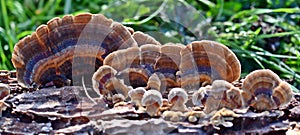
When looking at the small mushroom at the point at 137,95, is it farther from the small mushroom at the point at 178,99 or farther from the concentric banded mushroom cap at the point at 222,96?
the concentric banded mushroom cap at the point at 222,96

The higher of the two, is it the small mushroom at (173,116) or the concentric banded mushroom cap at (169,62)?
the concentric banded mushroom cap at (169,62)

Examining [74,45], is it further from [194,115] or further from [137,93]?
[194,115]

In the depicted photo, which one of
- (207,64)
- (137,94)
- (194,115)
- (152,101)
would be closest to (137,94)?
(137,94)

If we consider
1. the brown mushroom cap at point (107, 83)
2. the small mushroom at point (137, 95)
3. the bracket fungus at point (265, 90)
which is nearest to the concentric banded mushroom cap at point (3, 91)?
the brown mushroom cap at point (107, 83)

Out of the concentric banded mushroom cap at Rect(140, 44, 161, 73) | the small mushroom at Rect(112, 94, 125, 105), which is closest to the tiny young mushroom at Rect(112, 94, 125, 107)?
the small mushroom at Rect(112, 94, 125, 105)

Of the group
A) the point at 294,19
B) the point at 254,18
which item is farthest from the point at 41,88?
the point at 294,19

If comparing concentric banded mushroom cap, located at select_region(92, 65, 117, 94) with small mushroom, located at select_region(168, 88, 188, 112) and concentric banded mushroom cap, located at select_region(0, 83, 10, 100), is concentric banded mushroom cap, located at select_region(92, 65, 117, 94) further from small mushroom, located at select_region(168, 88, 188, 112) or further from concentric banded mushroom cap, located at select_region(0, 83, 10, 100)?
concentric banded mushroom cap, located at select_region(0, 83, 10, 100)

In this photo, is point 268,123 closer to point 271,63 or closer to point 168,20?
point 271,63
